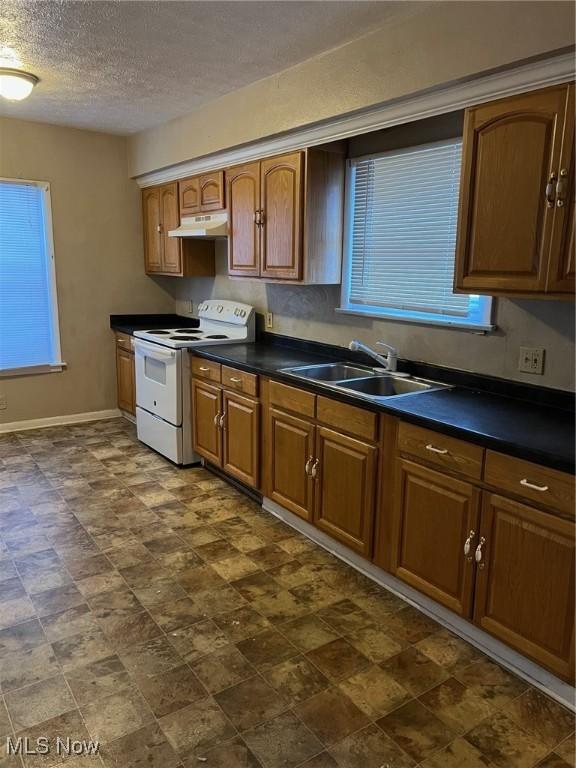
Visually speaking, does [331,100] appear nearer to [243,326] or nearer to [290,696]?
[243,326]

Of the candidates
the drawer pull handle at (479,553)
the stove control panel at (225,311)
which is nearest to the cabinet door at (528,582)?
the drawer pull handle at (479,553)

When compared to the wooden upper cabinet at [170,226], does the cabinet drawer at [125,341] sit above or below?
below

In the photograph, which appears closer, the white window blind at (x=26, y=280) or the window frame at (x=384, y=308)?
the window frame at (x=384, y=308)

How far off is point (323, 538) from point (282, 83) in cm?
252

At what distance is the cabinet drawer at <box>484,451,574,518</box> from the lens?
1.76 m

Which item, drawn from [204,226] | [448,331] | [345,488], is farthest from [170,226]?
[345,488]

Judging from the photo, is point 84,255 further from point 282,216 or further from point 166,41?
point 166,41

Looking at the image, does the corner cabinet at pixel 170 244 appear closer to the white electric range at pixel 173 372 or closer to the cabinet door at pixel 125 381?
the white electric range at pixel 173 372

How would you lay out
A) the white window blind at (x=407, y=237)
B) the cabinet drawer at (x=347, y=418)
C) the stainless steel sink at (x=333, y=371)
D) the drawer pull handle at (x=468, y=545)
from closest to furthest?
1. the drawer pull handle at (x=468, y=545)
2. the cabinet drawer at (x=347, y=418)
3. the white window blind at (x=407, y=237)
4. the stainless steel sink at (x=333, y=371)

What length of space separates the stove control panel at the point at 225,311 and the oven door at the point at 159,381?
601mm

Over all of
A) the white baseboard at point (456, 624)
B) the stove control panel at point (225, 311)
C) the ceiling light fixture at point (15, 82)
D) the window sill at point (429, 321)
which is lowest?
the white baseboard at point (456, 624)

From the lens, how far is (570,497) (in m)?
1.75

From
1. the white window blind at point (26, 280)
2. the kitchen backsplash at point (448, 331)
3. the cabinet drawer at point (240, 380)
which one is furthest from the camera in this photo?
the white window blind at point (26, 280)
